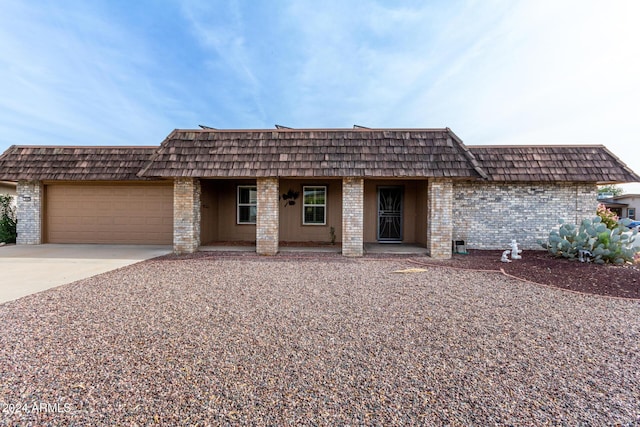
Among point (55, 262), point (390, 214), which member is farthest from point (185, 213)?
point (390, 214)

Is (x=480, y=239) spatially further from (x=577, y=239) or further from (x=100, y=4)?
(x=100, y=4)

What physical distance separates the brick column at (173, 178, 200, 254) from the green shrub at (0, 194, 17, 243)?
308 inches

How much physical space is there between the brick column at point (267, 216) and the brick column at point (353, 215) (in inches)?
85.0

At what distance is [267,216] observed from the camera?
374 inches

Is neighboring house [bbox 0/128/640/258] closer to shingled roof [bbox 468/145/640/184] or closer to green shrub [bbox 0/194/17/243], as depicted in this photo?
shingled roof [bbox 468/145/640/184]

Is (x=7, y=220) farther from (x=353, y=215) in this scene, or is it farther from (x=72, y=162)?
(x=353, y=215)

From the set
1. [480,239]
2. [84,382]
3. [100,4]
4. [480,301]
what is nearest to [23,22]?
[100,4]

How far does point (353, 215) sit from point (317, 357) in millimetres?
6370

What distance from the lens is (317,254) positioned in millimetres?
9555

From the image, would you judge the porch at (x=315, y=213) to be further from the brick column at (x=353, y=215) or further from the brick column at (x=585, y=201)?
the brick column at (x=585, y=201)

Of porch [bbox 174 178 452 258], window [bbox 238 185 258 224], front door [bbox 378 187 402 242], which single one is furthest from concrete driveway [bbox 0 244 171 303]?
front door [bbox 378 187 402 242]

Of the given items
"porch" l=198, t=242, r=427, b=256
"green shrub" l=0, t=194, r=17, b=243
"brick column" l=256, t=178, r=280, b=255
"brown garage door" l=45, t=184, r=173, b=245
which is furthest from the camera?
"green shrub" l=0, t=194, r=17, b=243

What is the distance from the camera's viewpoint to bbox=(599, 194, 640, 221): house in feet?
101

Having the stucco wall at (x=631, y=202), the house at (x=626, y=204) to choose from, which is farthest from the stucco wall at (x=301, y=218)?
the stucco wall at (x=631, y=202)
